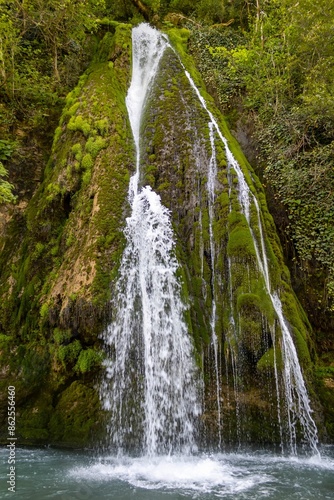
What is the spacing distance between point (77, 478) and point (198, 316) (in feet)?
10.1

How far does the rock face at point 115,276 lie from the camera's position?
20.4 feet

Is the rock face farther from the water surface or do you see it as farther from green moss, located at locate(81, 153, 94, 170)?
the water surface

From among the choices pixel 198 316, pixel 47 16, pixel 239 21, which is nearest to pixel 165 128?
pixel 198 316

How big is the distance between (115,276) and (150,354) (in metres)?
1.51

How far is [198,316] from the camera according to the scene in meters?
6.73

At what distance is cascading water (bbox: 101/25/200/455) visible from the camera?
5945 mm

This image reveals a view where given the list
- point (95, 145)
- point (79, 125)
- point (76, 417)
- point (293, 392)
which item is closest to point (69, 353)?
point (76, 417)

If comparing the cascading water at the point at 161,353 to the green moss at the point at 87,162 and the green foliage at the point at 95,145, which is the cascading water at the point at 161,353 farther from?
the green foliage at the point at 95,145

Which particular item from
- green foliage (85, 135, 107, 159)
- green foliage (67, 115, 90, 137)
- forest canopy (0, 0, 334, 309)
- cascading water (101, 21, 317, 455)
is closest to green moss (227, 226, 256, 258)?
cascading water (101, 21, 317, 455)

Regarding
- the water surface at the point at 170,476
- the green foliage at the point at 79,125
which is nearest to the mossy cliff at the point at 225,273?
the water surface at the point at 170,476

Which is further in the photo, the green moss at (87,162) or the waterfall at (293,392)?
the green moss at (87,162)

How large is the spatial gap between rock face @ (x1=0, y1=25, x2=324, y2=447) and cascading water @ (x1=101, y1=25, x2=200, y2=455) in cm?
22

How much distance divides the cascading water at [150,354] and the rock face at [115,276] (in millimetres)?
216

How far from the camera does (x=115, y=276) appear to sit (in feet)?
22.4
